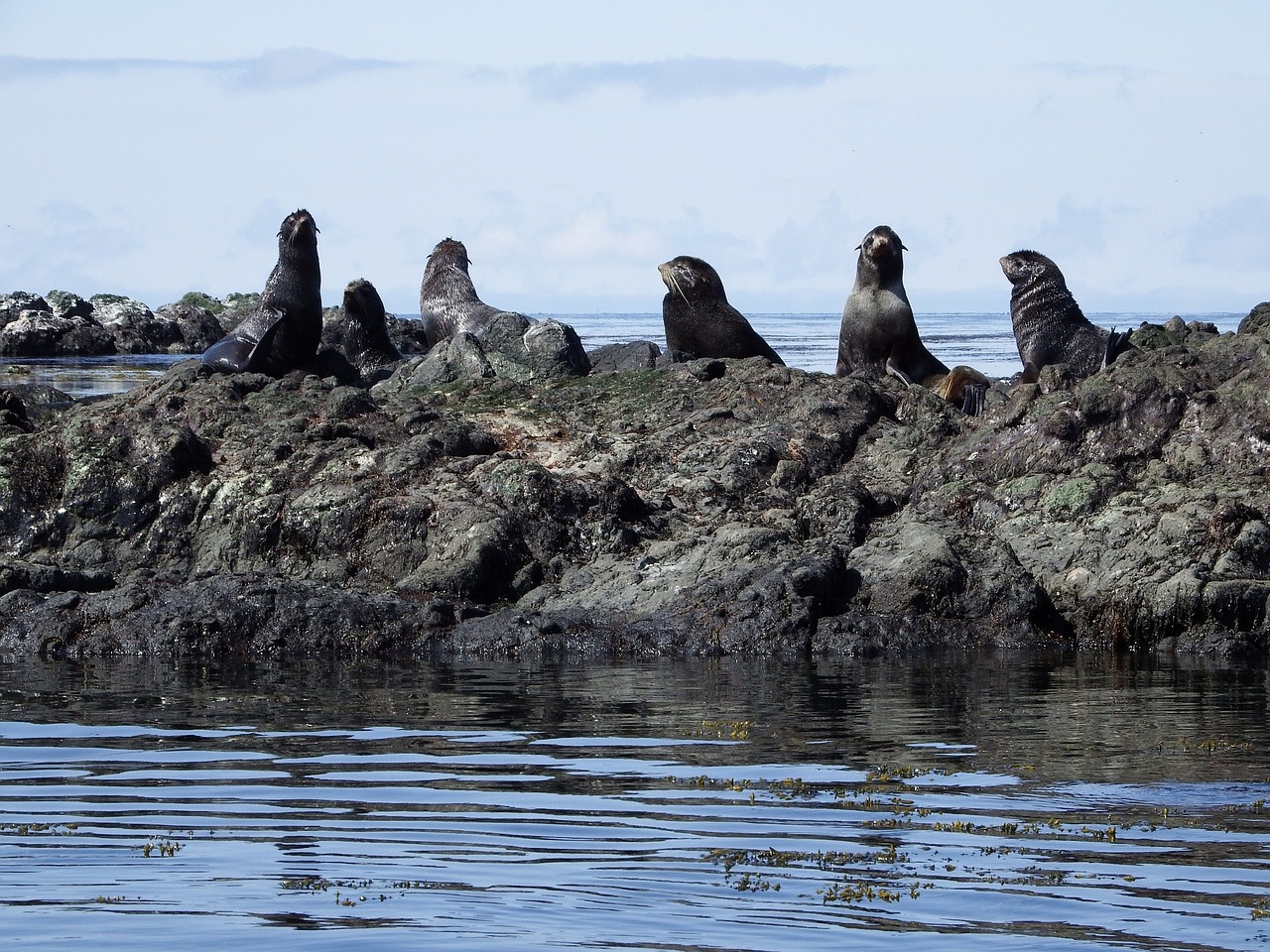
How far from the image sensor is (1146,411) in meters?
15.1

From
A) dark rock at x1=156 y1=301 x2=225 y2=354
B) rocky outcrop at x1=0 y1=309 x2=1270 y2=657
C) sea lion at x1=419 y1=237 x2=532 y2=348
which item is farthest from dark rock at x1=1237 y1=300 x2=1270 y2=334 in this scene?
dark rock at x1=156 y1=301 x2=225 y2=354

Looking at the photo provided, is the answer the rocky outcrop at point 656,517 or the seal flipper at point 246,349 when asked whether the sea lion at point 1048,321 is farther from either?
the seal flipper at point 246,349

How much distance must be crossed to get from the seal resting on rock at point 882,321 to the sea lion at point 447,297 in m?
6.22

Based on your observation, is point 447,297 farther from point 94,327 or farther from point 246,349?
point 94,327

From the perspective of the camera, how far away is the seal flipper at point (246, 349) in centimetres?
2117

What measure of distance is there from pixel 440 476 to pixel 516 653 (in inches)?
106

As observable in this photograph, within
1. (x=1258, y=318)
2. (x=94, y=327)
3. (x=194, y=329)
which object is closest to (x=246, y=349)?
(x=1258, y=318)

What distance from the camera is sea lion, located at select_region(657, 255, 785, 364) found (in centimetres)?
2233

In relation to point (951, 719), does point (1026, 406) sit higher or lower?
higher

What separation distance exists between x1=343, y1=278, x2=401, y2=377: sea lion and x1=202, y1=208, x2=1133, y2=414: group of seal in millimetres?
3914

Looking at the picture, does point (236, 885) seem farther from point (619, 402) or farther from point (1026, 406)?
point (619, 402)

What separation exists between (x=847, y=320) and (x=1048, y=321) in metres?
2.40

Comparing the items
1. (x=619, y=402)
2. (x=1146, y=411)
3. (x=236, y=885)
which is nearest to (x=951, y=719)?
(x=236, y=885)

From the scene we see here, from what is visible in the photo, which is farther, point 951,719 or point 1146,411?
point 1146,411
